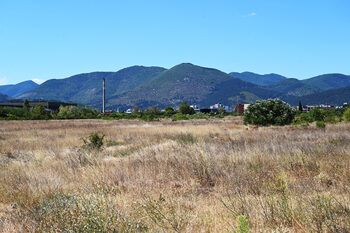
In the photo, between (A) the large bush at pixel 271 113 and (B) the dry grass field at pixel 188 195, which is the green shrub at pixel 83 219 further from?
(A) the large bush at pixel 271 113

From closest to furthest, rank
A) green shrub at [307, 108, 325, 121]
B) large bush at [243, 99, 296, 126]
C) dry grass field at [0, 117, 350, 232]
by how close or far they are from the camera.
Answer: dry grass field at [0, 117, 350, 232] < large bush at [243, 99, 296, 126] < green shrub at [307, 108, 325, 121]

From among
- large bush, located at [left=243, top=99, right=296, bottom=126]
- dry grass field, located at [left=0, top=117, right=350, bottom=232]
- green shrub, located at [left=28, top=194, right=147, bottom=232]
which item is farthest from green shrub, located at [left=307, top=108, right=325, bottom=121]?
green shrub, located at [left=28, top=194, right=147, bottom=232]

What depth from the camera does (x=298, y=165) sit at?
7.94 meters

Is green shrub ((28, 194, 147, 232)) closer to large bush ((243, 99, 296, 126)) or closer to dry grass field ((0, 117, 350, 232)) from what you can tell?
dry grass field ((0, 117, 350, 232))

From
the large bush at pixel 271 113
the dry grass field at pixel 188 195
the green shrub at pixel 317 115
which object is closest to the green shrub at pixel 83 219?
the dry grass field at pixel 188 195

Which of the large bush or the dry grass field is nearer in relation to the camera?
the dry grass field

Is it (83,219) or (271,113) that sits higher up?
(271,113)

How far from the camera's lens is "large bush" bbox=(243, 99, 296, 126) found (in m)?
30.8

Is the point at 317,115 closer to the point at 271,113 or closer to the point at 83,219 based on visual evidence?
the point at 271,113

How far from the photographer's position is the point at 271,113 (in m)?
30.9

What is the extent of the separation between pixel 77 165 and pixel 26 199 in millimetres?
3367

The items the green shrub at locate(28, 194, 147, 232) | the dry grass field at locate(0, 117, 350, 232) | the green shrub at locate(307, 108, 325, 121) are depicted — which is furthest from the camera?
the green shrub at locate(307, 108, 325, 121)

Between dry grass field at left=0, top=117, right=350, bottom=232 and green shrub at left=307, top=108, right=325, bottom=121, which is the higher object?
green shrub at left=307, top=108, right=325, bottom=121

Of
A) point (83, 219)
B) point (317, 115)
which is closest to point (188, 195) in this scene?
point (83, 219)
